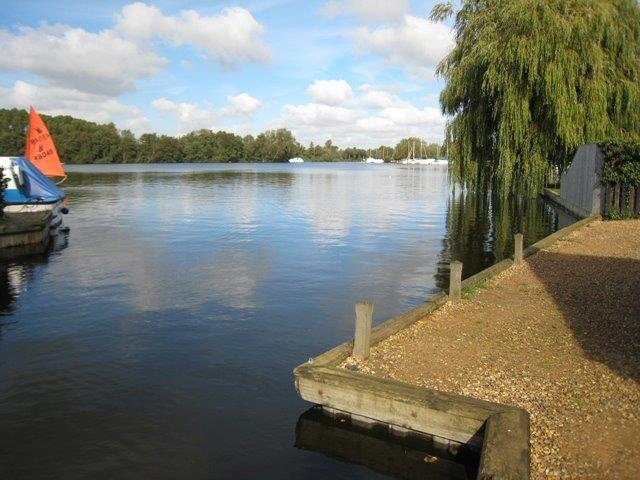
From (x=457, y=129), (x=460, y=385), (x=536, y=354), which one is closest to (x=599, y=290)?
(x=536, y=354)

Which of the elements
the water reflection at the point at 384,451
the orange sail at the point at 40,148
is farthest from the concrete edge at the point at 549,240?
the orange sail at the point at 40,148

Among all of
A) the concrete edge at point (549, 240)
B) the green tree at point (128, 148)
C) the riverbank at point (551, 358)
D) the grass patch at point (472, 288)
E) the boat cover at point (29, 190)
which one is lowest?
the riverbank at point (551, 358)

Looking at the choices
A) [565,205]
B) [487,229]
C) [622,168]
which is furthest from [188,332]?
[565,205]

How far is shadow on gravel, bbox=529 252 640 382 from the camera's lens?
20.5ft

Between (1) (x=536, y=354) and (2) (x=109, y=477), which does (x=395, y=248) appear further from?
(2) (x=109, y=477)

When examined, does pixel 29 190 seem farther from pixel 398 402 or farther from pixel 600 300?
pixel 600 300

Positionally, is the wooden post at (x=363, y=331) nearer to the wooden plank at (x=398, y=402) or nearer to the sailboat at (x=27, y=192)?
the wooden plank at (x=398, y=402)

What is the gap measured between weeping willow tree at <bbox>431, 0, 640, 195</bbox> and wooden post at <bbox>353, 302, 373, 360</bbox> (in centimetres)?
1800

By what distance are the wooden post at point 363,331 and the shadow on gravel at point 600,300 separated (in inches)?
99.3

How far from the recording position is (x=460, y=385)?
18.2 ft

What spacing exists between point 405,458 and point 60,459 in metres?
3.40

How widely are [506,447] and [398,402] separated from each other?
1211 mm

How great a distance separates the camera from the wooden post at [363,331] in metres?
6.14

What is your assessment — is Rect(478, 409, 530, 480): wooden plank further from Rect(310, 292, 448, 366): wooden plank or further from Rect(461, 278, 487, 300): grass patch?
Rect(461, 278, 487, 300): grass patch
